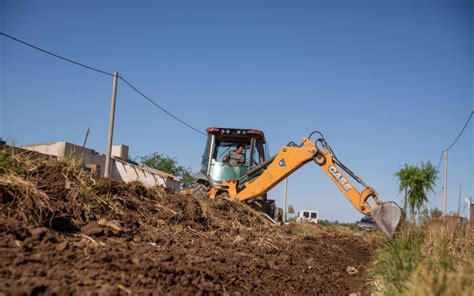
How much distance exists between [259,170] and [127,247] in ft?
26.5

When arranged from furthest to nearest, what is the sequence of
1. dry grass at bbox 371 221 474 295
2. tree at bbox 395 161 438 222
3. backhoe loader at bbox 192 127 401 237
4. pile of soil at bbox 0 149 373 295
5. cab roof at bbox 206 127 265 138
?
1. tree at bbox 395 161 438 222
2. cab roof at bbox 206 127 265 138
3. backhoe loader at bbox 192 127 401 237
4. pile of soil at bbox 0 149 373 295
5. dry grass at bbox 371 221 474 295

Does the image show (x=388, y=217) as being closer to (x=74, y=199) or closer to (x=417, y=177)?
(x=74, y=199)

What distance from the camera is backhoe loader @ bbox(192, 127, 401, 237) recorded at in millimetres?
11180

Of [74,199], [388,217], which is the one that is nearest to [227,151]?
[388,217]

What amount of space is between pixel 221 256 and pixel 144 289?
2.17 meters

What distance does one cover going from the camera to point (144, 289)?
359cm

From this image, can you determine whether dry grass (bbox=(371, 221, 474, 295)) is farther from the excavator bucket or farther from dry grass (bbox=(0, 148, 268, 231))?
dry grass (bbox=(0, 148, 268, 231))

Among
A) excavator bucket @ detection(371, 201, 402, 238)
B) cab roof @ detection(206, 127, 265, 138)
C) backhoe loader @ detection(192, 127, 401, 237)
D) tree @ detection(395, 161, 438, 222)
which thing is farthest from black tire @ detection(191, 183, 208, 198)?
tree @ detection(395, 161, 438, 222)

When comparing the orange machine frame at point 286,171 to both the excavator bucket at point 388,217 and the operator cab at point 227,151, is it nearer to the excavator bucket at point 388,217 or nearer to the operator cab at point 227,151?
the operator cab at point 227,151

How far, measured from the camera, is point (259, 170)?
12.7 metres

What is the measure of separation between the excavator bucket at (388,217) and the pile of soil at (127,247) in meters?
1.04

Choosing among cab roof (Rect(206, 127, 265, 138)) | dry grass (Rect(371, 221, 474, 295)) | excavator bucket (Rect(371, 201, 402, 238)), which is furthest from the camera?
cab roof (Rect(206, 127, 265, 138))

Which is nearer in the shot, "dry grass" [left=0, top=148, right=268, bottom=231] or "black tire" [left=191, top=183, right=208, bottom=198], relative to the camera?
"dry grass" [left=0, top=148, right=268, bottom=231]

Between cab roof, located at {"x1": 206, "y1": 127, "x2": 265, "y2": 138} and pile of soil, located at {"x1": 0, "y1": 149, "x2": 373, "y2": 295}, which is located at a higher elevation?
cab roof, located at {"x1": 206, "y1": 127, "x2": 265, "y2": 138}
